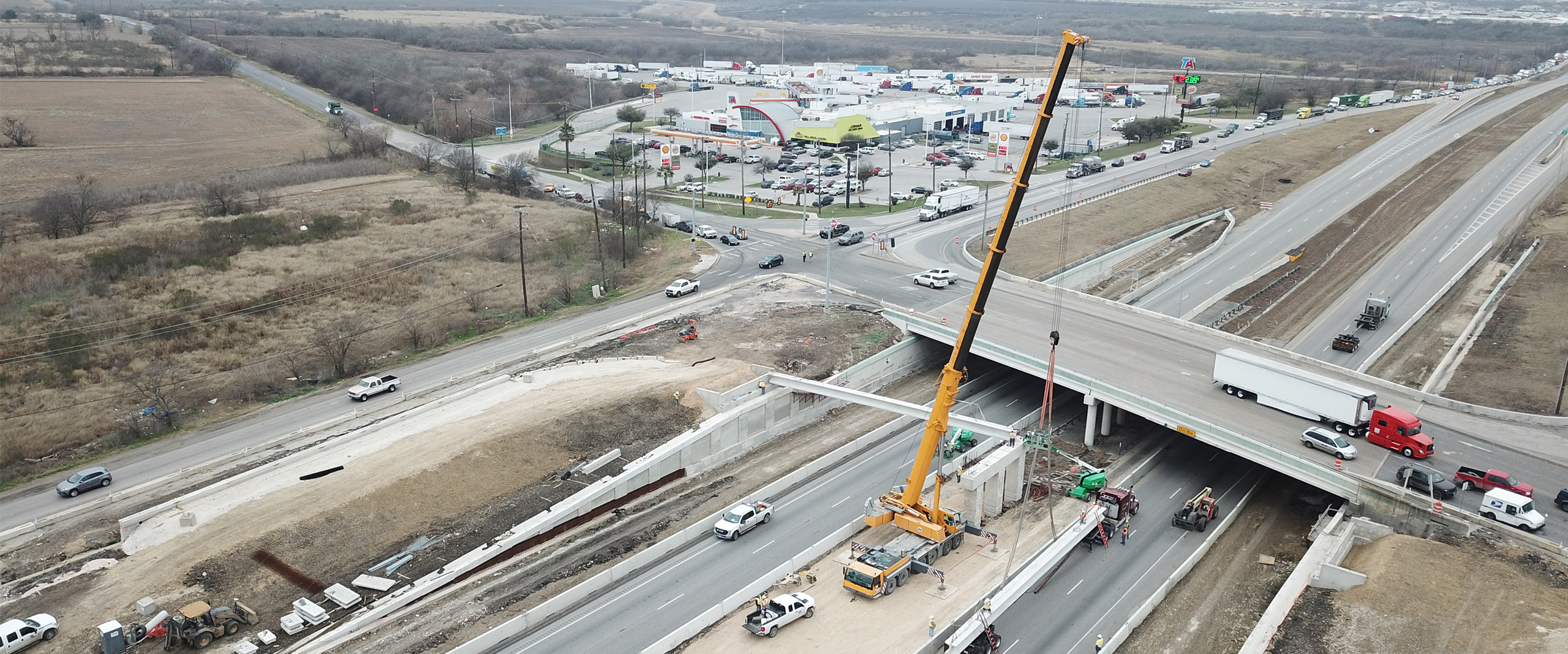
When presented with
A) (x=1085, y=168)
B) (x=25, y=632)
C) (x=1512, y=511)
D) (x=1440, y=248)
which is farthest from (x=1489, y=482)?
(x=1085, y=168)

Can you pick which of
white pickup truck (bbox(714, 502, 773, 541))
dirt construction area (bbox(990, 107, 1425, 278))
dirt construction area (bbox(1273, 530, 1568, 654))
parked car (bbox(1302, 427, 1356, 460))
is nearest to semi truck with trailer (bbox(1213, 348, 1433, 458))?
parked car (bbox(1302, 427, 1356, 460))

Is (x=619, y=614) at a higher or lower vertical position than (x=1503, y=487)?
lower

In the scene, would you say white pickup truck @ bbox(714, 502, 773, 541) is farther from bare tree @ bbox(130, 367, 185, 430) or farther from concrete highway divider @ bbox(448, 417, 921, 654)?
bare tree @ bbox(130, 367, 185, 430)

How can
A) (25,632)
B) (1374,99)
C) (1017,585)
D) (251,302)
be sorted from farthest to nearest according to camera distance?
(1374,99)
(251,302)
(1017,585)
(25,632)

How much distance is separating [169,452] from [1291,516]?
4784 cm

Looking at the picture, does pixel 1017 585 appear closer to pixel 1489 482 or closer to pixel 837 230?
pixel 1489 482

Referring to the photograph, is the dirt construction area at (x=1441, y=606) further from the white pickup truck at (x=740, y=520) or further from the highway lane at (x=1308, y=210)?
the highway lane at (x=1308, y=210)

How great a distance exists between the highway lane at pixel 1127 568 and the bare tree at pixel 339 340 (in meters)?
37.3

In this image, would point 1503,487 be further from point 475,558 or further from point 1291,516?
point 475,558

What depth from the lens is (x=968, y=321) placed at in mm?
36031

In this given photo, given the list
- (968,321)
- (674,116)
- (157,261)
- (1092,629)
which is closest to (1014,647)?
(1092,629)

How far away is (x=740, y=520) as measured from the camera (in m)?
39.9

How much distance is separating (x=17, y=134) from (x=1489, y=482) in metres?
121

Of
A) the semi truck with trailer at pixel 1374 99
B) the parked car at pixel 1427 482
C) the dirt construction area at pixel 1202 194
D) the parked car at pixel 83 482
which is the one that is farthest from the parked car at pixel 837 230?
the semi truck with trailer at pixel 1374 99
